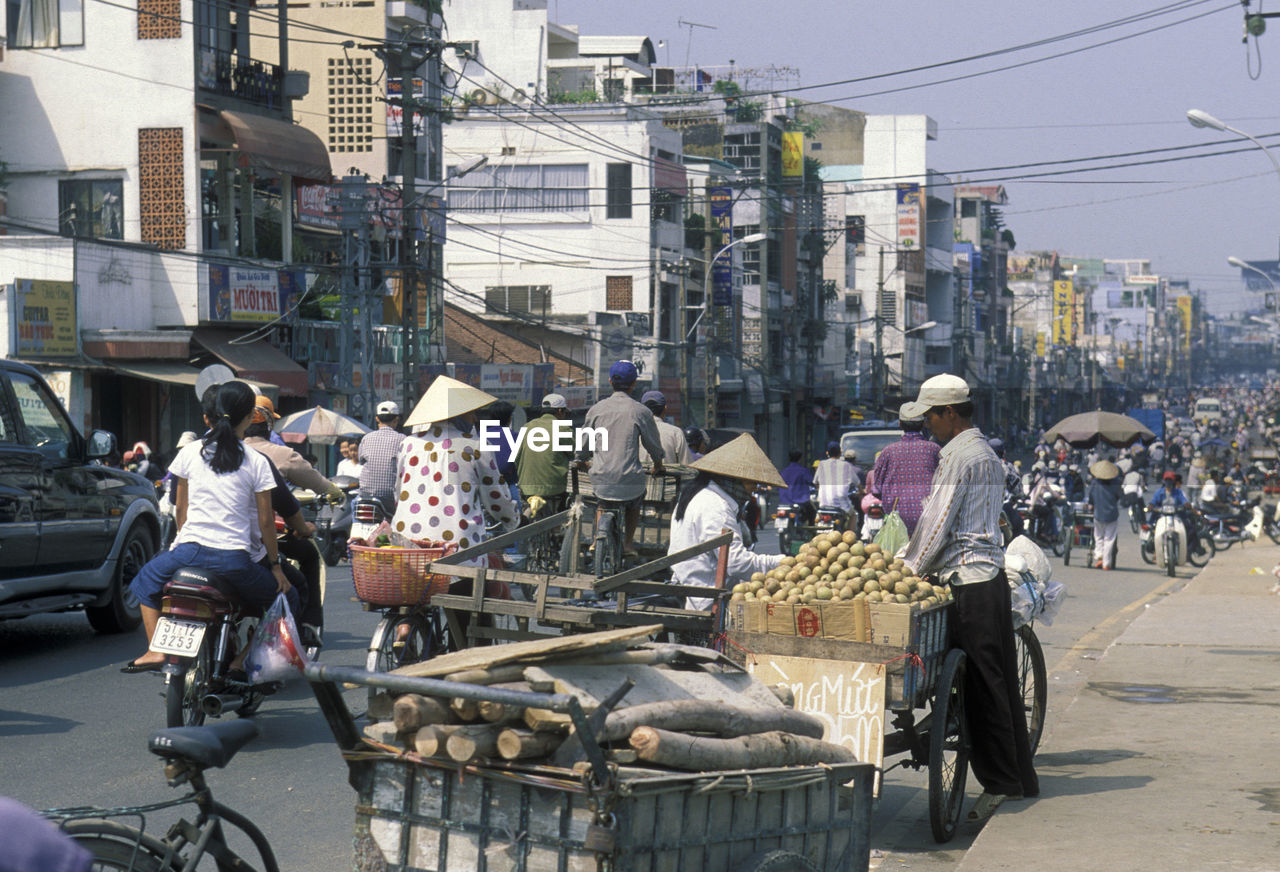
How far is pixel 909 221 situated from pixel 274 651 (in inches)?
3129

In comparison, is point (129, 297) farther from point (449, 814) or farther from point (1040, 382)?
point (1040, 382)

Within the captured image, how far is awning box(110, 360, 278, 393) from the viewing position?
27266mm

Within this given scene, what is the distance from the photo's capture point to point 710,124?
6506cm

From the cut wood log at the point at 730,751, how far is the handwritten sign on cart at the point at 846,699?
1.56 metres

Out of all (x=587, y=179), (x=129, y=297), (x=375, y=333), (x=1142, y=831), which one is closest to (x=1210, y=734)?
A: (x=1142, y=831)

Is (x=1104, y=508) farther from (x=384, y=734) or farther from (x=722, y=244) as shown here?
(x=722, y=244)

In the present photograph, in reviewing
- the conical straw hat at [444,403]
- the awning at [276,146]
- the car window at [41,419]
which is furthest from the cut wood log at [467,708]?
the awning at [276,146]

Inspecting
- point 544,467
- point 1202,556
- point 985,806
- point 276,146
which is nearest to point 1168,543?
point 1202,556

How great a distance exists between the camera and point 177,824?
3.86 meters

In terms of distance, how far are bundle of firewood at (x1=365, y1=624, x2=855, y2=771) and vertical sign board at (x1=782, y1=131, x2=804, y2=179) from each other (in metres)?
62.6

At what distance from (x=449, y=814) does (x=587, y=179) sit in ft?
168

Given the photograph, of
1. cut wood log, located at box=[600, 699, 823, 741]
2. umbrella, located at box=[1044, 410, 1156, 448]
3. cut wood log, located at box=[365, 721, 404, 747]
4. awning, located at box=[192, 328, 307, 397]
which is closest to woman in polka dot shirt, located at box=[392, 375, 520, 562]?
cut wood log, located at box=[600, 699, 823, 741]

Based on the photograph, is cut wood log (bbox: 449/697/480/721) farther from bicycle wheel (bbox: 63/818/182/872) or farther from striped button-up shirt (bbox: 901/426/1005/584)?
striped button-up shirt (bbox: 901/426/1005/584)

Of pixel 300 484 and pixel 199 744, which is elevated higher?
pixel 300 484
